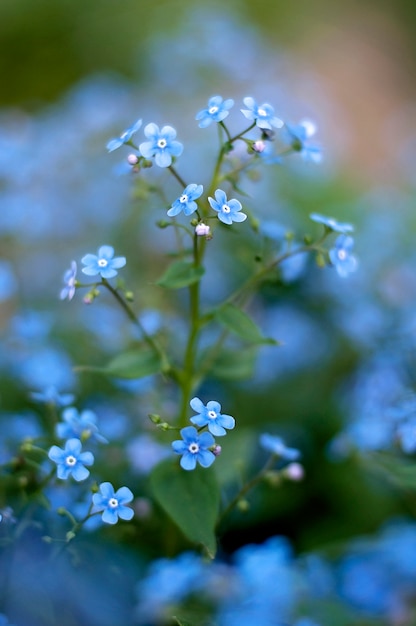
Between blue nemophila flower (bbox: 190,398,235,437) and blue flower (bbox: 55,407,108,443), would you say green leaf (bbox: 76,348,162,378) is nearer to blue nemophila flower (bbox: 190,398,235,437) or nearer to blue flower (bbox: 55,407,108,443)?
blue flower (bbox: 55,407,108,443)

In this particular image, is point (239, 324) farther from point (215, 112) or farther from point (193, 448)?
point (215, 112)

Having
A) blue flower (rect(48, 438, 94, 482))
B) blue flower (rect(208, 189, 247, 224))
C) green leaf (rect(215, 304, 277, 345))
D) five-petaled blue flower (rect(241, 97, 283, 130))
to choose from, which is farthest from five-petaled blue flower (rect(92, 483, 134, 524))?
five-petaled blue flower (rect(241, 97, 283, 130))

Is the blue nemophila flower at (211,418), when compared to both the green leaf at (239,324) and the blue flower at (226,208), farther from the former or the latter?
the blue flower at (226,208)

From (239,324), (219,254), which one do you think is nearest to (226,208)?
(239,324)

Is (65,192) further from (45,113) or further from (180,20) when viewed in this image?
(180,20)

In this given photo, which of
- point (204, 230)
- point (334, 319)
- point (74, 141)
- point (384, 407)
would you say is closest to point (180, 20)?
point (74, 141)
